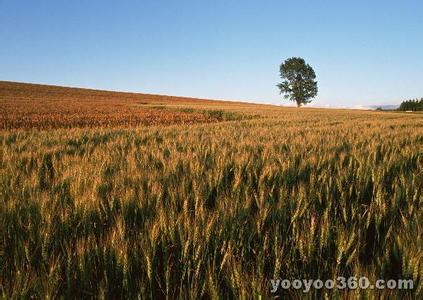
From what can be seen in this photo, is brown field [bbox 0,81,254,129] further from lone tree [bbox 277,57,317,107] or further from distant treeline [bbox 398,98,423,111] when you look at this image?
distant treeline [bbox 398,98,423,111]

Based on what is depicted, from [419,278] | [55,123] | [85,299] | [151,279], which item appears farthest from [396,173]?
[55,123]

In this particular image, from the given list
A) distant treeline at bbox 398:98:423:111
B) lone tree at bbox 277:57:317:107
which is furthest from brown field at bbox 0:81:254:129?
distant treeline at bbox 398:98:423:111

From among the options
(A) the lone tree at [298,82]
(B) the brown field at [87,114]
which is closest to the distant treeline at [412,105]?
(A) the lone tree at [298,82]

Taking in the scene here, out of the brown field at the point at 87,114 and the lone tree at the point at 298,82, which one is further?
the lone tree at the point at 298,82

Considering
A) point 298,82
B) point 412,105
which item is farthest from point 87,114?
point 412,105

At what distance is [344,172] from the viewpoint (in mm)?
2561

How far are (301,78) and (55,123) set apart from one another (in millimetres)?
58431

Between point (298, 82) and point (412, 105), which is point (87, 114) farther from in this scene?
point (412, 105)

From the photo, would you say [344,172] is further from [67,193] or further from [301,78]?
[301,78]

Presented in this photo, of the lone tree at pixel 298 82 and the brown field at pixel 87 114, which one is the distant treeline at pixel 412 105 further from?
the brown field at pixel 87 114

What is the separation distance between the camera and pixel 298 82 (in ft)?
213

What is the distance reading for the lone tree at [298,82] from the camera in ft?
209

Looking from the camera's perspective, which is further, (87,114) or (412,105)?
(412,105)

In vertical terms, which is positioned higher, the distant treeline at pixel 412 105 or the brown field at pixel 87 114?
the distant treeline at pixel 412 105
